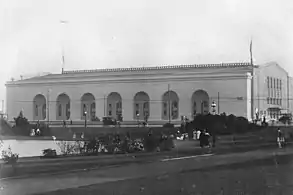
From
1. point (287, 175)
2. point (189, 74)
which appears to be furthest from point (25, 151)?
point (287, 175)

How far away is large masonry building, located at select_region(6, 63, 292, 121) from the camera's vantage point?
2.69m

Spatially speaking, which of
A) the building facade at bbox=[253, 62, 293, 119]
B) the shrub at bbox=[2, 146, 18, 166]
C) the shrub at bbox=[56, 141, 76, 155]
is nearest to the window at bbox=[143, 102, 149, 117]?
the shrub at bbox=[56, 141, 76, 155]

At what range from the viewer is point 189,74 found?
276 cm

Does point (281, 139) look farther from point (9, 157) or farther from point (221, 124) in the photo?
point (9, 157)

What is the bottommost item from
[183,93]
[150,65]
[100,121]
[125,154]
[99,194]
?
[99,194]

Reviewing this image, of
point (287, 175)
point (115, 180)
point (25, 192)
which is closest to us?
point (25, 192)

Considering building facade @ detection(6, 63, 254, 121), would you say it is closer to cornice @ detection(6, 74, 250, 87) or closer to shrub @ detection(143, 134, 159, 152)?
cornice @ detection(6, 74, 250, 87)

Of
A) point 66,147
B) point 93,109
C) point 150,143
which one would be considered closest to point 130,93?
point 93,109

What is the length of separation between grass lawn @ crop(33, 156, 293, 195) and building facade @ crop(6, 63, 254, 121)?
46cm

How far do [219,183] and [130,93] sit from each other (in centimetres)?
106

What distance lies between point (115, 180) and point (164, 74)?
77 cm

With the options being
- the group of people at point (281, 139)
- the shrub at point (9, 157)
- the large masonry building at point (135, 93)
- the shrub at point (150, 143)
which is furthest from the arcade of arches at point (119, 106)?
the group of people at point (281, 139)

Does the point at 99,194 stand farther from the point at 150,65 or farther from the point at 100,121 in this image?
the point at 150,65

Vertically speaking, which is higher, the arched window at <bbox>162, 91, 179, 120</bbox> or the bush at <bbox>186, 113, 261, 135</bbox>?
the arched window at <bbox>162, 91, 179, 120</bbox>
